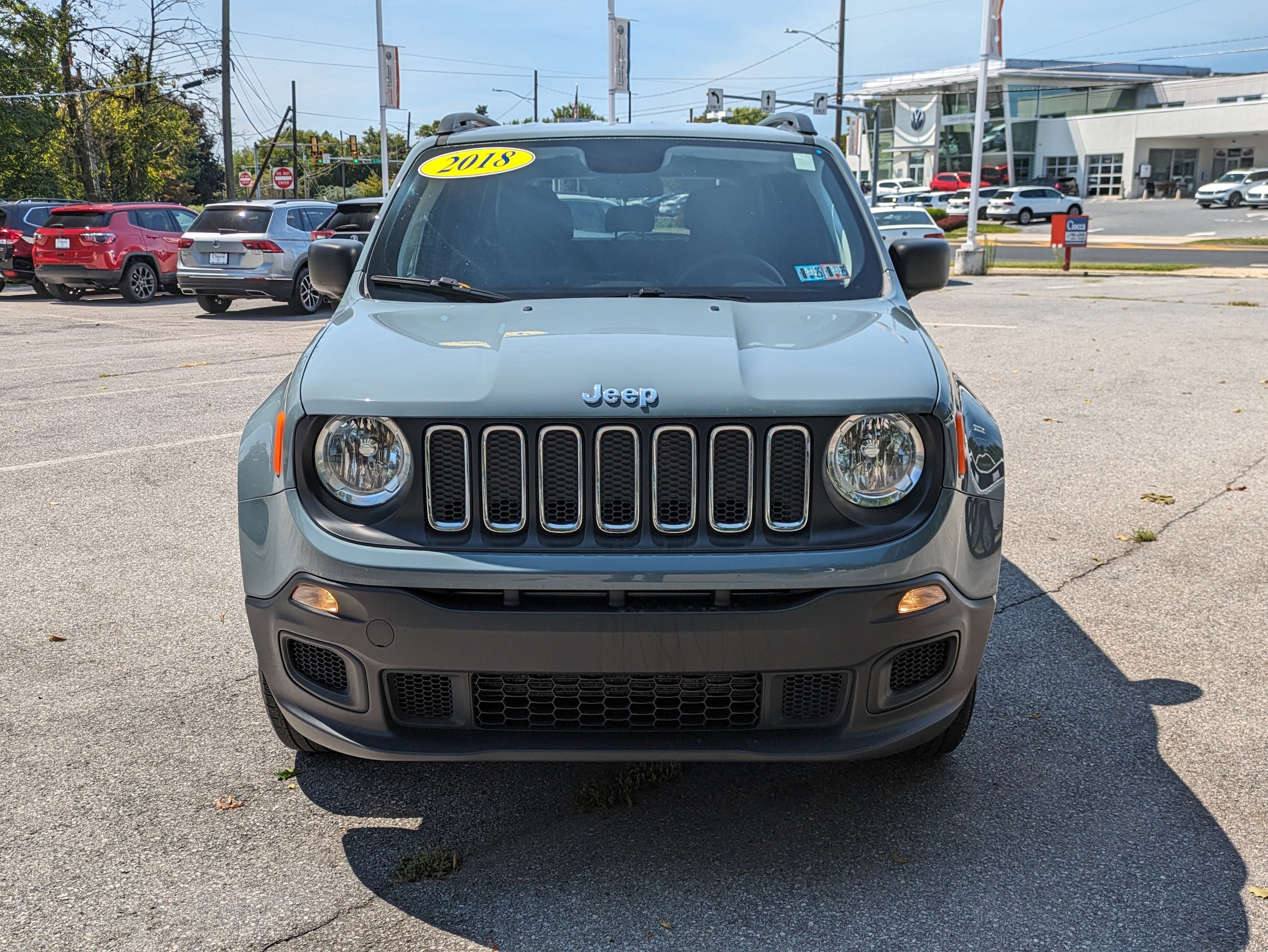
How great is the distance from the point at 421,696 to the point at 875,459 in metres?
1.16

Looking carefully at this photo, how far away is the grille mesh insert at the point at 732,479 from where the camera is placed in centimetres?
267

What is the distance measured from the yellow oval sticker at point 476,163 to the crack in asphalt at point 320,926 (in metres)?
2.43

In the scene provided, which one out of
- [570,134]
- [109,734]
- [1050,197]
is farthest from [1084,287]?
[1050,197]

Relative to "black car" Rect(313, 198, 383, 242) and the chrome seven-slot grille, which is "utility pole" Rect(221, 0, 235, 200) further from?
the chrome seven-slot grille

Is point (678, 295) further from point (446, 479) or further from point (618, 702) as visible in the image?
point (618, 702)

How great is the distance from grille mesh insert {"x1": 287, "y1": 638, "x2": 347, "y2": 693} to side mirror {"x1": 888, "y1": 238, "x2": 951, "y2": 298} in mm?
2212

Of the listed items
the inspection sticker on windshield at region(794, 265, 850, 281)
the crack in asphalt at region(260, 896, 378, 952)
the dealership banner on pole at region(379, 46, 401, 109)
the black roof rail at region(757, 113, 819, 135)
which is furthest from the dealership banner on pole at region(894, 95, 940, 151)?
the crack in asphalt at region(260, 896, 378, 952)

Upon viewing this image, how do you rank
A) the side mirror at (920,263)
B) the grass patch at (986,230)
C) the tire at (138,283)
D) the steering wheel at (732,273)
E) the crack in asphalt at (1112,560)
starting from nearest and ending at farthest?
the steering wheel at (732,273)
the side mirror at (920,263)
the crack in asphalt at (1112,560)
the tire at (138,283)
the grass patch at (986,230)

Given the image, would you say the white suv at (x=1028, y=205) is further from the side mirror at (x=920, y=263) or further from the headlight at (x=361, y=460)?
the headlight at (x=361, y=460)

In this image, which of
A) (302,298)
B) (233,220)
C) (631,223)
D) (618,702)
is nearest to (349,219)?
(302,298)

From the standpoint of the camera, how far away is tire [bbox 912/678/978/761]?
3.23 m

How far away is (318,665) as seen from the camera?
9.14 feet

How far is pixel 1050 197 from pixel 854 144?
56.9 ft

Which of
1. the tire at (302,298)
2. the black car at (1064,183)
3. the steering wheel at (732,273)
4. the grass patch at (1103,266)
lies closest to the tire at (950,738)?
the steering wheel at (732,273)
